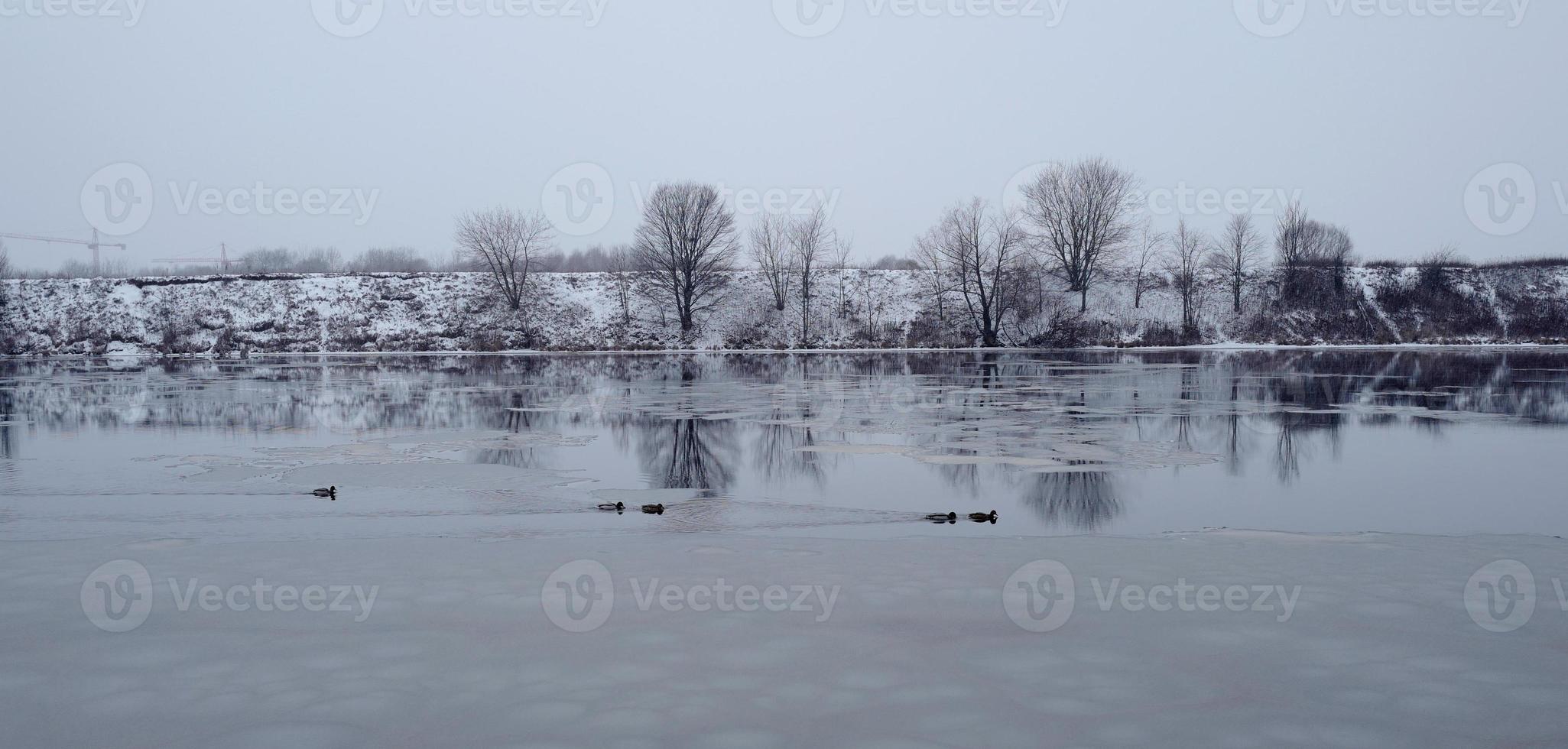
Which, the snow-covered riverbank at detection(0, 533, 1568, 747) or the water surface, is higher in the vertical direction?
the water surface

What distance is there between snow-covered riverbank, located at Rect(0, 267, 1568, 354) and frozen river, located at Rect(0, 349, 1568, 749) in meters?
40.0

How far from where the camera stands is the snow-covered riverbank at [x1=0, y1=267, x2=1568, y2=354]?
5425 cm

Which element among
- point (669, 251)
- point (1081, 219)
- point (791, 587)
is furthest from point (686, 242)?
point (791, 587)

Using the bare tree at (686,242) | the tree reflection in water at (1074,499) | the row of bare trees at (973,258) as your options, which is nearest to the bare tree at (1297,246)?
the row of bare trees at (973,258)

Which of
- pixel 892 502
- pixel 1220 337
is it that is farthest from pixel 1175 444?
pixel 1220 337

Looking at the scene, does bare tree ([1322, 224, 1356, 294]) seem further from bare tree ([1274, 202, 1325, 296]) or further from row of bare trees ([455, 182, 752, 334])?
row of bare trees ([455, 182, 752, 334])

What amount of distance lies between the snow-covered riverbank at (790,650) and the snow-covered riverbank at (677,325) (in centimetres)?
4676

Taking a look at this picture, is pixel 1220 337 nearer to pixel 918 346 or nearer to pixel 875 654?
pixel 918 346

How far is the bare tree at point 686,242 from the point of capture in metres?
55.6

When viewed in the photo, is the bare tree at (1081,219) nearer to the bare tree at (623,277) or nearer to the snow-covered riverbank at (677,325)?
the snow-covered riverbank at (677,325)

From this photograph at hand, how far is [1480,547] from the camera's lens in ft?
24.6

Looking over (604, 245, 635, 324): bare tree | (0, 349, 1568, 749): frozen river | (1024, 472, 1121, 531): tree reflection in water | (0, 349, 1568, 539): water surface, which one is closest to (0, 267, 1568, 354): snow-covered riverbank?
(604, 245, 635, 324): bare tree

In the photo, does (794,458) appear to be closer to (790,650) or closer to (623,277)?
(790,650)

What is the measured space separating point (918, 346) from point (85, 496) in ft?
149
